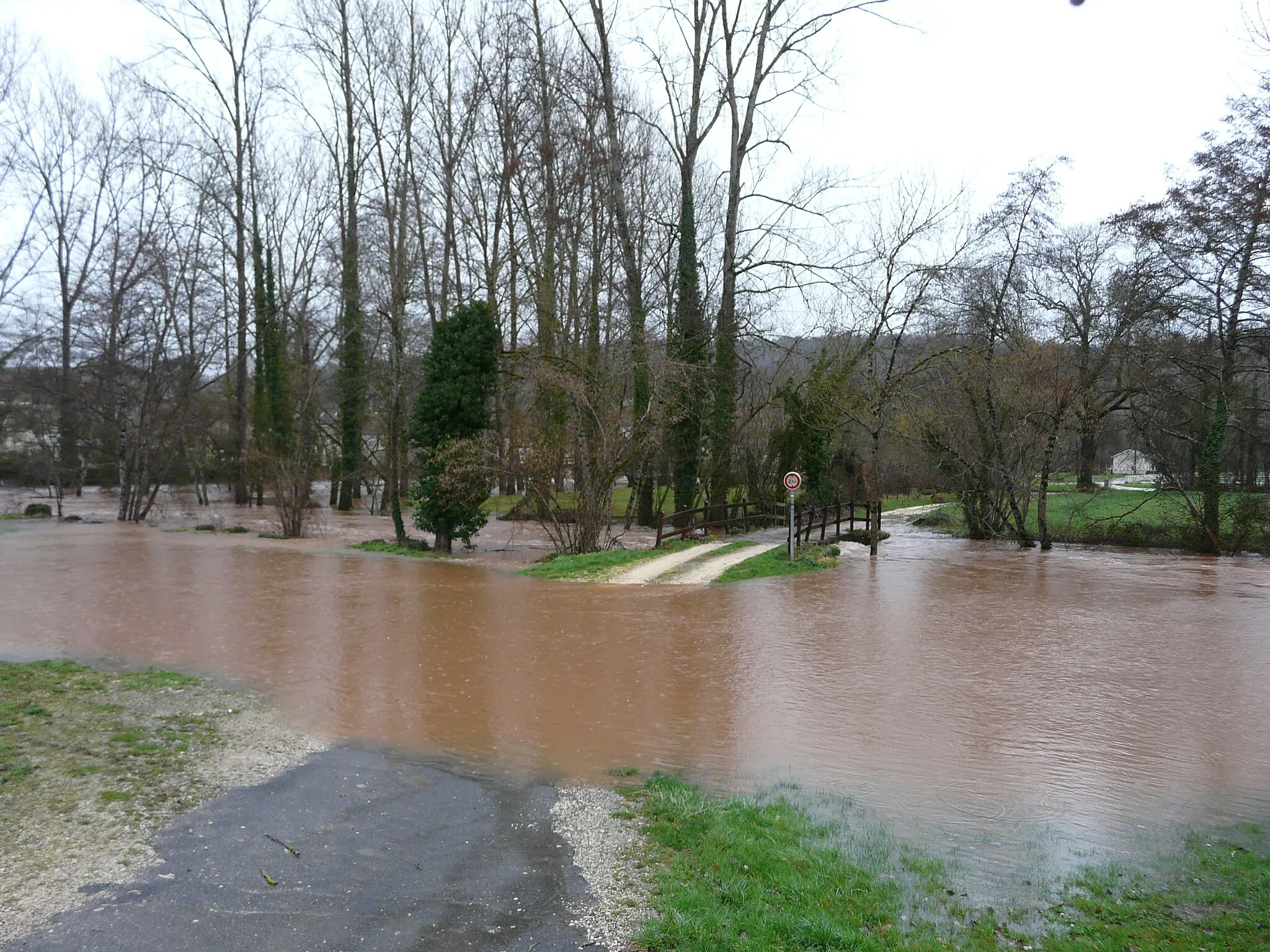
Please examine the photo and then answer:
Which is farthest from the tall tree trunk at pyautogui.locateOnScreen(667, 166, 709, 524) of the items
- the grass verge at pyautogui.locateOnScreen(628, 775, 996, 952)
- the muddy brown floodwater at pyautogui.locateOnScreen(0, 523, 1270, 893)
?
the grass verge at pyautogui.locateOnScreen(628, 775, 996, 952)

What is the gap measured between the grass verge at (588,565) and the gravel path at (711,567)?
45.5 inches

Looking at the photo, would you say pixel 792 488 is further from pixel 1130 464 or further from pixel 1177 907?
pixel 1130 464

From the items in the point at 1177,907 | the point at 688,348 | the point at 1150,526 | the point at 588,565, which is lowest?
the point at 1177,907

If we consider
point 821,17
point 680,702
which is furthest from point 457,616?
point 821,17

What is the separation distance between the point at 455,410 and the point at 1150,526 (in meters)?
20.6

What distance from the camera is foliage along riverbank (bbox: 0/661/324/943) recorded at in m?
5.02

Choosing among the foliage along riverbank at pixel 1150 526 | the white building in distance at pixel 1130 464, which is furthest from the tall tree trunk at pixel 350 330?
the white building in distance at pixel 1130 464

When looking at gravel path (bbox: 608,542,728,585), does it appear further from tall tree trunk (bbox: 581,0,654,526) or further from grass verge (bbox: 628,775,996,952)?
grass verge (bbox: 628,775,996,952)

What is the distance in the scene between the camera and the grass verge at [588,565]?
1725 cm

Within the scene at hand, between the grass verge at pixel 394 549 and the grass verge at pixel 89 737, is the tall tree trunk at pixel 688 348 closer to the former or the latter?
the grass verge at pixel 394 549

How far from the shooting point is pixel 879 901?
480 cm

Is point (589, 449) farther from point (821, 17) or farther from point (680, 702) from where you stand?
point (821, 17)

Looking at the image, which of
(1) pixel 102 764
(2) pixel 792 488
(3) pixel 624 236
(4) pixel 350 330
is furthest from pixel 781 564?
(4) pixel 350 330

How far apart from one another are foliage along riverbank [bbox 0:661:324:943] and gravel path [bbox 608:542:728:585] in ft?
27.8
